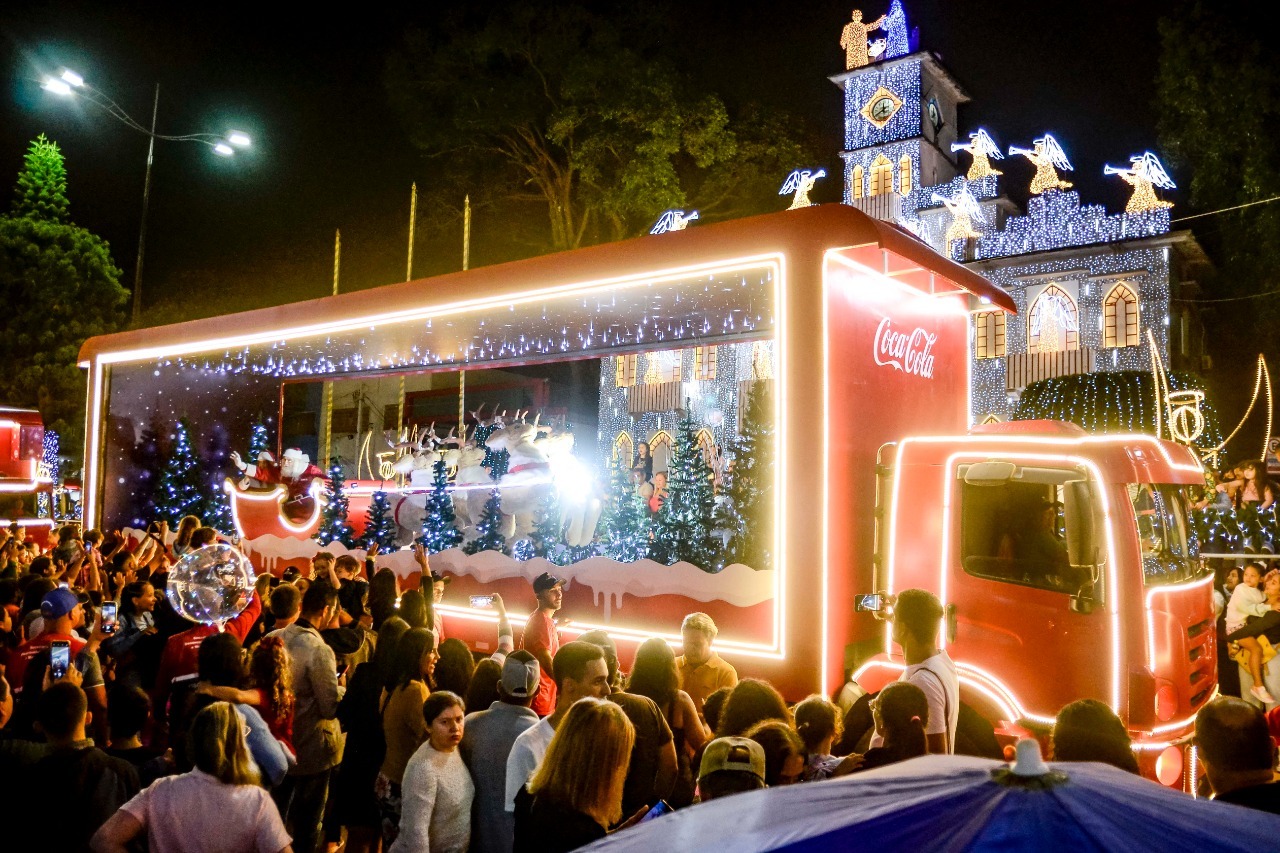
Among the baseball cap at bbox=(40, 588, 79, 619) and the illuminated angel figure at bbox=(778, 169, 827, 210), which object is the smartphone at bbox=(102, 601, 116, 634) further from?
the illuminated angel figure at bbox=(778, 169, 827, 210)

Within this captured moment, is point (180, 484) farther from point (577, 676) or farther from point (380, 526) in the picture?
point (577, 676)

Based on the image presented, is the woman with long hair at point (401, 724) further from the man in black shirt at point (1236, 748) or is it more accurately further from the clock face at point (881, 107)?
the clock face at point (881, 107)

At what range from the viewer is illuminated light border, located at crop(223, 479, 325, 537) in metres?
12.9

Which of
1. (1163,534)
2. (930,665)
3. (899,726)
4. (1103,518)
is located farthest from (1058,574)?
(899,726)

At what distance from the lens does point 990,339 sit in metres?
26.8

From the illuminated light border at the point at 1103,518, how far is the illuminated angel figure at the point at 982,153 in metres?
23.0

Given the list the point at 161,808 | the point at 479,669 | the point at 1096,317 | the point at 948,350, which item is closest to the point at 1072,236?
the point at 1096,317

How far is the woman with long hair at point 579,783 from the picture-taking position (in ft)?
10.6

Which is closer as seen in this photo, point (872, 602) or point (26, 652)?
point (26, 652)

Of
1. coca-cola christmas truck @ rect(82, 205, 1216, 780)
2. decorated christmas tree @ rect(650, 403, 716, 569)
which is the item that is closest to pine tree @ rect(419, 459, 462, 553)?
coca-cola christmas truck @ rect(82, 205, 1216, 780)

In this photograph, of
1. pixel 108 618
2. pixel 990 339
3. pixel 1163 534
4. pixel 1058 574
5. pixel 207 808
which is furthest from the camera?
pixel 990 339

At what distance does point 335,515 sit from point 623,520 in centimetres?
440

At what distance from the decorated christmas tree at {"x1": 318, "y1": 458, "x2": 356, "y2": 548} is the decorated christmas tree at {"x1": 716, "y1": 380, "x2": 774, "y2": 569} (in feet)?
17.6

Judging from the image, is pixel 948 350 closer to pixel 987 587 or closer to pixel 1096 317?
pixel 987 587
